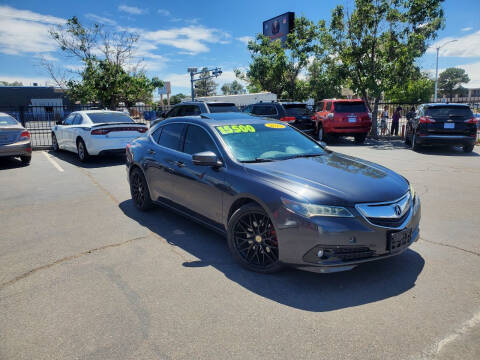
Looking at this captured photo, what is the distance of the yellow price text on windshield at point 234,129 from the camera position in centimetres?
452

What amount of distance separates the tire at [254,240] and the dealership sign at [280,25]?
34988mm

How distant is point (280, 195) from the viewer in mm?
3357

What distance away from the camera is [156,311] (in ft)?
9.91

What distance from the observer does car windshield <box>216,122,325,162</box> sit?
4.24m

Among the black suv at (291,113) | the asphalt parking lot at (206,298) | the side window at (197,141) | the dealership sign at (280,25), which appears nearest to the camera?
the asphalt parking lot at (206,298)

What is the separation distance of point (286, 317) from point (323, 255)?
0.62 meters

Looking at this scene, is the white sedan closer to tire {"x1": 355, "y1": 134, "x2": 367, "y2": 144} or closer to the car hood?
the car hood

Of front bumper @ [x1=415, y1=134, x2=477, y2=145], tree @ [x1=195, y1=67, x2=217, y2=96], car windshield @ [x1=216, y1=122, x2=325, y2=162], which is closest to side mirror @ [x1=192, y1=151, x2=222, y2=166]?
car windshield @ [x1=216, y1=122, x2=325, y2=162]

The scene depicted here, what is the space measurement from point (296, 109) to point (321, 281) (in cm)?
1331

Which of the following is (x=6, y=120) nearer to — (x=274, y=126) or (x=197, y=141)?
(x=197, y=141)

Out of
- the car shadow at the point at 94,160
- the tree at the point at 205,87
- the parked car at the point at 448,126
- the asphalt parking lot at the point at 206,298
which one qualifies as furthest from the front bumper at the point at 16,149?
the tree at the point at 205,87

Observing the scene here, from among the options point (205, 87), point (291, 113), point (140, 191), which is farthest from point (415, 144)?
point (205, 87)

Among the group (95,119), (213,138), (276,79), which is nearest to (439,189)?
(213,138)

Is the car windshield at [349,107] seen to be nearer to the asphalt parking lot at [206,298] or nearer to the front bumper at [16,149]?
the asphalt parking lot at [206,298]
